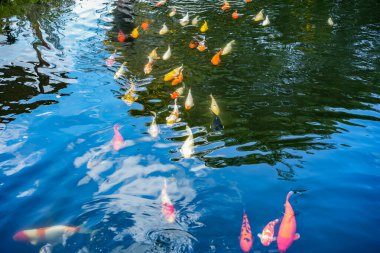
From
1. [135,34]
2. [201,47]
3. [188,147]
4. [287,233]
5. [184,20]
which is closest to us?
[287,233]

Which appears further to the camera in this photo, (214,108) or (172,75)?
(172,75)

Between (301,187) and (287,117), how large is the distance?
5.34ft

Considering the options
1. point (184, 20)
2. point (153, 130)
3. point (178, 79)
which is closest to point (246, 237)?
point (153, 130)

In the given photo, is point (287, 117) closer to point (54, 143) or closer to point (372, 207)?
point (372, 207)

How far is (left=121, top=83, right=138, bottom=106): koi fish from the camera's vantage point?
249 inches

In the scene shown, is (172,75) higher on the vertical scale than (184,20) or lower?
lower

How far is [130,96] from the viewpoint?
648 centimetres

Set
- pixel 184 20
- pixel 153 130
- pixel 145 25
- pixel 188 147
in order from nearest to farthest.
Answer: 1. pixel 188 147
2. pixel 153 130
3. pixel 184 20
4. pixel 145 25

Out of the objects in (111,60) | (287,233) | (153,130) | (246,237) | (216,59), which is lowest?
(246,237)

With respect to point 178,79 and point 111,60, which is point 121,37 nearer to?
point 111,60

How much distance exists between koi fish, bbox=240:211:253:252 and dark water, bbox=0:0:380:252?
0.07m

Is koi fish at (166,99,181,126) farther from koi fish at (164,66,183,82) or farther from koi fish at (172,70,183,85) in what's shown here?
koi fish at (164,66,183,82)

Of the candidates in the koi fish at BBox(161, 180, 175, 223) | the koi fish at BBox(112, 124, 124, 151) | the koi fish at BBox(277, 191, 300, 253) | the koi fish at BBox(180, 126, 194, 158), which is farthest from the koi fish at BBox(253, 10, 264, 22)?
the koi fish at BBox(277, 191, 300, 253)

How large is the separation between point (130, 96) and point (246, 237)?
3763 millimetres
